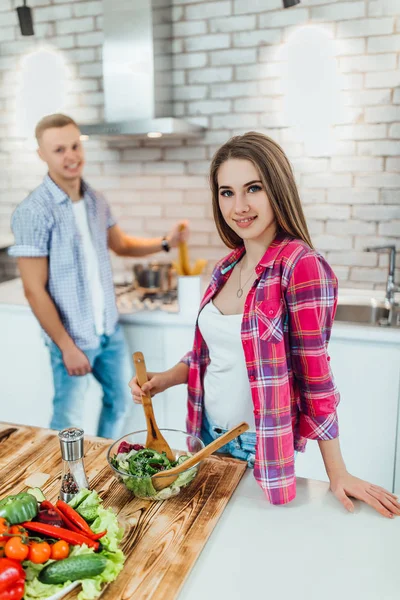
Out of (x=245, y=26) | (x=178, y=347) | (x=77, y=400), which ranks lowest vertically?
(x=77, y=400)

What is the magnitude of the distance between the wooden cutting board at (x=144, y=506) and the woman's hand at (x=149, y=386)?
152 mm

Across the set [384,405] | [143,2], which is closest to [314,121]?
[143,2]

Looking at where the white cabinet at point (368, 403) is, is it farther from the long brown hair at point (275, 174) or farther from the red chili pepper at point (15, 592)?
the red chili pepper at point (15, 592)

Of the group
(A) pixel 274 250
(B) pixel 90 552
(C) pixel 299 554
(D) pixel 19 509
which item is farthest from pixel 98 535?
(A) pixel 274 250

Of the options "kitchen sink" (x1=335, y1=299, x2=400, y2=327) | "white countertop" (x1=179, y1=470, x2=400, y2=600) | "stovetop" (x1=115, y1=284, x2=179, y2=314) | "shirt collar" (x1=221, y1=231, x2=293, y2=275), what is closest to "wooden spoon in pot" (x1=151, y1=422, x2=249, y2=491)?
"white countertop" (x1=179, y1=470, x2=400, y2=600)

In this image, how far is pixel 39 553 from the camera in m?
0.87

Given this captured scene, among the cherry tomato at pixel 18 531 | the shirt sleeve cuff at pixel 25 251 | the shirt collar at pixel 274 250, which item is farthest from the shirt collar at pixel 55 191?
the cherry tomato at pixel 18 531

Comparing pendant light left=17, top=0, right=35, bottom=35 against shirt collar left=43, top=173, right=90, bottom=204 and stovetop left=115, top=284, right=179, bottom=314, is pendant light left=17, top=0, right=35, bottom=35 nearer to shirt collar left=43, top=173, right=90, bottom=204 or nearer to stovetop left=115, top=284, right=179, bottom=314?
shirt collar left=43, top=173, right=90, bottom=204

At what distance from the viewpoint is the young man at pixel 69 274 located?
7.23 ft

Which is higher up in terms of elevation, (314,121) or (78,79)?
(78,79)

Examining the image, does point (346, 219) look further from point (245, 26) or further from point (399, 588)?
point (399, 588)

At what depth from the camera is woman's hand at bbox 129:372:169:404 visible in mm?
1345

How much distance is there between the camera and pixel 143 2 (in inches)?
103

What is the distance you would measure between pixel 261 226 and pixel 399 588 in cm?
80
